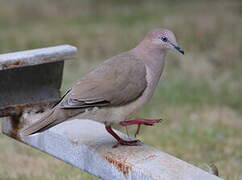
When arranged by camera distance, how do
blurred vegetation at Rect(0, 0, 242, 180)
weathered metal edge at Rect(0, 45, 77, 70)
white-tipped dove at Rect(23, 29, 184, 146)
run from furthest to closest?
blurred vegetation at Rect(0, 0, 242, 180) < weathered metal edge at Rect(0, 45, 77, 70) < white-tipped dove at Rect(23, 29, 184, 146)

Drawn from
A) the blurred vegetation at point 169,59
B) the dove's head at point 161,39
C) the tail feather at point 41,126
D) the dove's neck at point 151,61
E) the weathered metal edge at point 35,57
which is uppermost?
the dove's head at point 161,39

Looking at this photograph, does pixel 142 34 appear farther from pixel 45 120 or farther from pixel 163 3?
pixel 45 120

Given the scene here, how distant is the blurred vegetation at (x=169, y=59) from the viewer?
18.8ft

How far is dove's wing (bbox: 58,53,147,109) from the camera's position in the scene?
363cm

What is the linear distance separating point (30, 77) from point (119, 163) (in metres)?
1.29

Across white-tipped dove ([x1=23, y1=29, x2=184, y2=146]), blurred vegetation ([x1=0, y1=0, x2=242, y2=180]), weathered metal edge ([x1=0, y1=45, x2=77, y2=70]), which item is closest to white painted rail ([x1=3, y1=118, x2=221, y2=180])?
white-tipped dove ([x1=23, y1=29, x2=184, y2=146])

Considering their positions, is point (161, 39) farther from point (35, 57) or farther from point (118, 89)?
point (35, 57)

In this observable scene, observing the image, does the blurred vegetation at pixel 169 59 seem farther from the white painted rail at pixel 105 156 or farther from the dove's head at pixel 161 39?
the dove's head at pixel 161 39

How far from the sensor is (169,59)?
8961mm

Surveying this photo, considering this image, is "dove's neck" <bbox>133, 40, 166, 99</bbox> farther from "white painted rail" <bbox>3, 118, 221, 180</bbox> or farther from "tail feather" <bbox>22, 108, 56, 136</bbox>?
"tail feather" <bbox>22, 108, 56, 136</bbox>

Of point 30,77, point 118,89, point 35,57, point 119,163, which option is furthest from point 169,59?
point 119,163

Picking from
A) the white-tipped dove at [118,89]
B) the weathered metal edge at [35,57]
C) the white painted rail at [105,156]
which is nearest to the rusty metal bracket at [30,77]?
the weathered metal edge at [35,57]

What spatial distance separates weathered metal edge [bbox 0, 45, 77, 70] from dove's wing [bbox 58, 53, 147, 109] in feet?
2.09

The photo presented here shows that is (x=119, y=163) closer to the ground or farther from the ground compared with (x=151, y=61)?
closer to the ground
